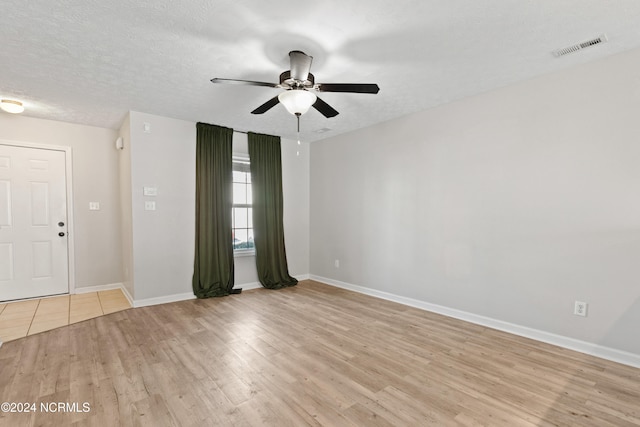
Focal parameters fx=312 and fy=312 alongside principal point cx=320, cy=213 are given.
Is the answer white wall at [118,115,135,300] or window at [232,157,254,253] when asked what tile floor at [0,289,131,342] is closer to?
white wall at [118,115,135,300]

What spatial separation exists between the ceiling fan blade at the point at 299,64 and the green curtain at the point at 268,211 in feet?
8.85

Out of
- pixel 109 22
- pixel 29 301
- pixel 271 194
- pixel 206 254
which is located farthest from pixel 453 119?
pixel 29 301

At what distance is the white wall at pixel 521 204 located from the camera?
8.67 ft

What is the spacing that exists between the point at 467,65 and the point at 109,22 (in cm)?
288

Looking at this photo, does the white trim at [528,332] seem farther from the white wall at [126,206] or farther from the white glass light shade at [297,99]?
the white wall at [126,206]

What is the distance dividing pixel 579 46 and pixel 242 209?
4561 millimetres

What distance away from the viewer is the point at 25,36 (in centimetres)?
233

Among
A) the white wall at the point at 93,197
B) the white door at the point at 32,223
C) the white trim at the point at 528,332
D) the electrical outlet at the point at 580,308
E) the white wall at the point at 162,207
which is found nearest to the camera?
the white trim at the point at 528,332

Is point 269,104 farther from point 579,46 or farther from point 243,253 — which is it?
point 243,253

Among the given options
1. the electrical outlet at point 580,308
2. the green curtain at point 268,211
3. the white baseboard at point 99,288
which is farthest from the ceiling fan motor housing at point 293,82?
the white baseboard at point 99,288

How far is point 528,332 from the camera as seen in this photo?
10.2ft

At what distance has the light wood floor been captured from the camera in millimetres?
1923

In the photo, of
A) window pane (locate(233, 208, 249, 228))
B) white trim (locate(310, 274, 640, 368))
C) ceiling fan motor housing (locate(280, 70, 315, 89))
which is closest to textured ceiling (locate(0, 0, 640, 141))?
ceiling fan motor housing (locate(280, 70, 315, 89))

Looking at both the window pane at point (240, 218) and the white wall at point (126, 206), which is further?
the window pane at point (240, 218)
